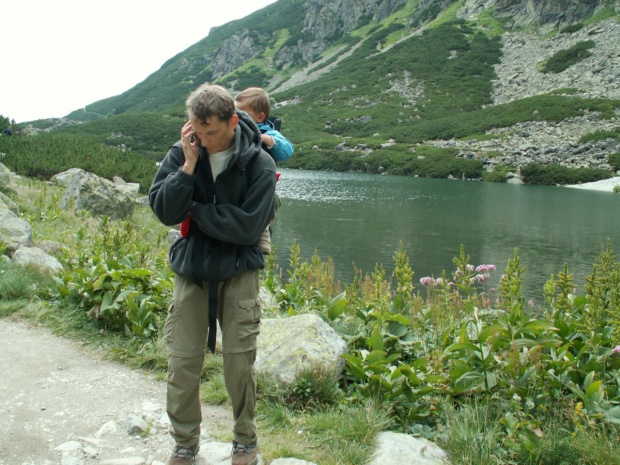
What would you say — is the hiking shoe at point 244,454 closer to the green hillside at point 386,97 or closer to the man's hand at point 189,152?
the man's hand at point 189,152

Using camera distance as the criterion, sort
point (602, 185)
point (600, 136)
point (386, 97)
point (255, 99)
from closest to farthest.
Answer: point (255, 99) < point (602, 185) < point (600, 136) < point (386, 97)

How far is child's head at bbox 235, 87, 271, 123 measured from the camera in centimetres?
343

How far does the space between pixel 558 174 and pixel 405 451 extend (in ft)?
182

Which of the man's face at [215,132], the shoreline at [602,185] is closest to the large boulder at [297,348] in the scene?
the man's face at [215,132]

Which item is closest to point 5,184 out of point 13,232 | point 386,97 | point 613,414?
point 13,232

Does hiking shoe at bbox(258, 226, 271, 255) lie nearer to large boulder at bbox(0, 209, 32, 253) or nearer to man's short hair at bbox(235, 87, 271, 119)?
man's short hair at bbox(235, 87, 271, 119)

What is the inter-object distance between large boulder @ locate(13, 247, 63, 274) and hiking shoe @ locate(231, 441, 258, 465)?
4.08 metres

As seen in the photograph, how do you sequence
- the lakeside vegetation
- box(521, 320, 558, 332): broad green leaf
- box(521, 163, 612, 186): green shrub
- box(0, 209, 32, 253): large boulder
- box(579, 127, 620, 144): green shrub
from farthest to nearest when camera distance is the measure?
box(579, 127, 620, 144): green shrub
box(521, 163, 612, 186): green shrub
box(0, 209, 32, 253): large boulder
box(521, 320, 558, 332): broad green leaf
the lakeside vegetation

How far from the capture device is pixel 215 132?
2.70 meters

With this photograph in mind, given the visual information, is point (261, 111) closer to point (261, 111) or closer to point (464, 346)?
point (261, 111)

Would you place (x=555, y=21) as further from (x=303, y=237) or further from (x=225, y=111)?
(x=225, y=111)

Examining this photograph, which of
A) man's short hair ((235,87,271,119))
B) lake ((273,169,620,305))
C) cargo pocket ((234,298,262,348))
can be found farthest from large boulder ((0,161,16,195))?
cargo pocket ((234,298,262,348))

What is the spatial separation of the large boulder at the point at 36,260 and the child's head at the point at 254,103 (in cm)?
381

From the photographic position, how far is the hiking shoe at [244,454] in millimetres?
2869
